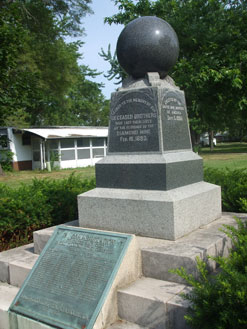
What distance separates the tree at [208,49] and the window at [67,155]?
495 inches

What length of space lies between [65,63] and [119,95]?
59.1 feet

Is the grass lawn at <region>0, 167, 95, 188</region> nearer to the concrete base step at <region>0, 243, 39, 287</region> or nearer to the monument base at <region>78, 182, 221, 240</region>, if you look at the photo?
the concrete base step at <region>0, 243, 39, 287</region>

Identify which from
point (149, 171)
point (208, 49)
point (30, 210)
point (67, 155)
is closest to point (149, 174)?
point (149, 171)

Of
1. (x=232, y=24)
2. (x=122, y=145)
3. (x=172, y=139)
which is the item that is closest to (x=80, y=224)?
(x=122, y=145)

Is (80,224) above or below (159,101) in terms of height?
below

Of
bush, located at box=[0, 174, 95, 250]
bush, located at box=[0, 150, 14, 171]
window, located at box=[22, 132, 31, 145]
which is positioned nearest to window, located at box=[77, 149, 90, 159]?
window, located at box=[22, 132, 31, 145]

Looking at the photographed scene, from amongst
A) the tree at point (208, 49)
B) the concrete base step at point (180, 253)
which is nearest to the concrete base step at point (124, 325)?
the concrete base step at point (180, 253)

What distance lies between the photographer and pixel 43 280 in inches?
134

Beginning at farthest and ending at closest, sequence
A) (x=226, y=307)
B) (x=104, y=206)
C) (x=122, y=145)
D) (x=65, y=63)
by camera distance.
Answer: (x=65, y=63), (x=122, y=145), (x=104, y=206), (x=226, y=307)

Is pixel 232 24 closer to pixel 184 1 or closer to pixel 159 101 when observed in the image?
pixel 184 1

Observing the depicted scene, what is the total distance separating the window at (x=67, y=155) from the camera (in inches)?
988

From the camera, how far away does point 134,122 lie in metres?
4.57

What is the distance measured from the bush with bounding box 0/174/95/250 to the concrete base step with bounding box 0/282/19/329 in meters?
1.28

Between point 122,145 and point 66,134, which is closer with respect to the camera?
point 122,145
